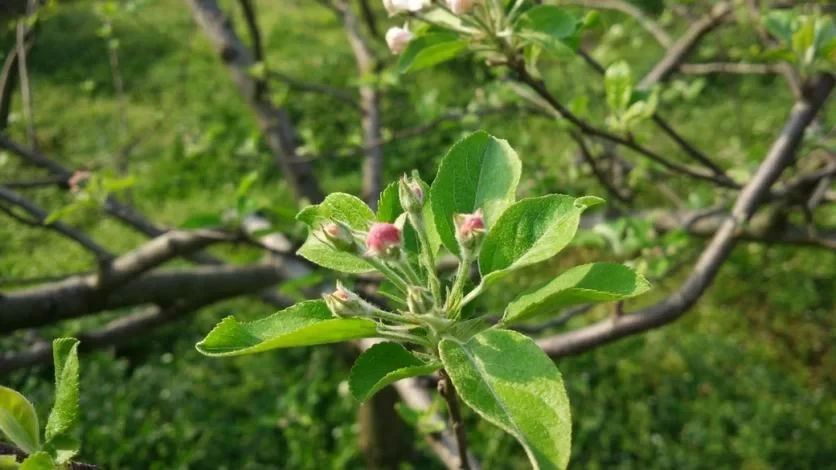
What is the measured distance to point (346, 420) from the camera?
2.76m

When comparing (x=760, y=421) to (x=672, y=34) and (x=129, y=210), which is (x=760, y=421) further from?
(x=672, y=34)

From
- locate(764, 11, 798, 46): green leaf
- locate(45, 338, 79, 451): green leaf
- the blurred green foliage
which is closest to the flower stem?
locate(45, 338, 79, 451): green leaf

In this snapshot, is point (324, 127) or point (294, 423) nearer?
point (294, 423)

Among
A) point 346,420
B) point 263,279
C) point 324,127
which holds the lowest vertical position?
point 346,420

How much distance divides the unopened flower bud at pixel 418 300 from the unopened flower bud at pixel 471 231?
5 cm

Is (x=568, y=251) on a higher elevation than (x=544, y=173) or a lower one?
lower

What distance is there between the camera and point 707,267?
118 cm

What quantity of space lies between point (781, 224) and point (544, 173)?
0.59m

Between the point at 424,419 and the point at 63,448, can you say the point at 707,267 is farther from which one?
the point at 63,448

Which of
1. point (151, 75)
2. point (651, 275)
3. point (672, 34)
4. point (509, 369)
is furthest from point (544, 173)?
point (151, 75)

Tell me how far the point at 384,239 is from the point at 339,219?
92mm

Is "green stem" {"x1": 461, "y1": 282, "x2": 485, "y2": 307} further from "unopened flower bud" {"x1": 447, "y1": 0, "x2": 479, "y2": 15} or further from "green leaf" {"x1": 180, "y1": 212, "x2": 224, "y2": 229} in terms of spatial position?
"green leaf" {"x1": 180, "y1": 212, "x2": 224, "y2": 229}

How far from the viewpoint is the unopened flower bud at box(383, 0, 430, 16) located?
2.48 feet

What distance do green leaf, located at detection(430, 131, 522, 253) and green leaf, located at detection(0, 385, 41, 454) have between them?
353 millimetres
